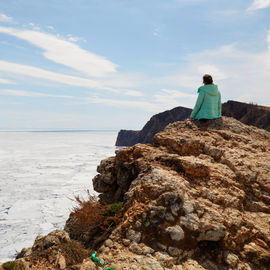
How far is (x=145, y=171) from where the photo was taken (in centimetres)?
482

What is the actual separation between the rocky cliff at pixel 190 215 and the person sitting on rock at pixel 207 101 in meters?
1.72

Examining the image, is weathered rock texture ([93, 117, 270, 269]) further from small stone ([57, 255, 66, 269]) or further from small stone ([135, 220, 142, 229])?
small stone ([57, 255, 66, 269])

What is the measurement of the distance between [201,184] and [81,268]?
8.58 ft

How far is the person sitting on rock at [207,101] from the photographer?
7449mm

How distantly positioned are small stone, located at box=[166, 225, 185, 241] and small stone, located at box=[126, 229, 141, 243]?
1.48 ft

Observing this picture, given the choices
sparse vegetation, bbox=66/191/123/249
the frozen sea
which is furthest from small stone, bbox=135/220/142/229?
the frozen sea

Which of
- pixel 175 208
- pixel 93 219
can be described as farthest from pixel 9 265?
pixel 175 208

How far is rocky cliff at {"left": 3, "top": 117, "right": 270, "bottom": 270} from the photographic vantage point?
343 cm

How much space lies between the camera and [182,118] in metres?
92.4

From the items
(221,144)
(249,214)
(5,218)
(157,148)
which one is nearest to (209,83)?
(221,144)

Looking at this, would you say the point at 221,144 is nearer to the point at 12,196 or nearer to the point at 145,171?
the point at 145,171

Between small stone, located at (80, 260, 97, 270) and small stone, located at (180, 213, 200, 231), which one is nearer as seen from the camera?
small stone, located at (80, 260, 97, 270)

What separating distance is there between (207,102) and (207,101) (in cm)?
3

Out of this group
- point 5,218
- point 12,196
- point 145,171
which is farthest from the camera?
point 12,196
